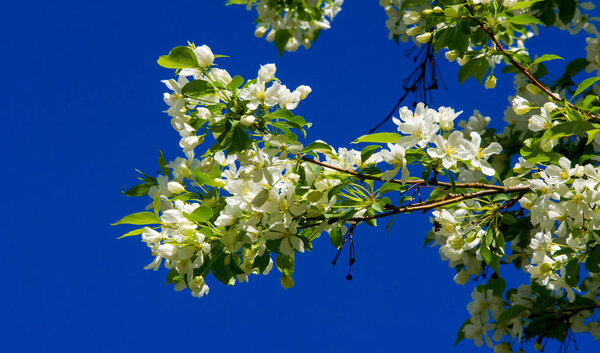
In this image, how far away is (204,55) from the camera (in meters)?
2.03

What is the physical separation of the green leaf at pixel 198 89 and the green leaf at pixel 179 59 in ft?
0.25

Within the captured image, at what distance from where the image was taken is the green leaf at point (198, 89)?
2010 mm

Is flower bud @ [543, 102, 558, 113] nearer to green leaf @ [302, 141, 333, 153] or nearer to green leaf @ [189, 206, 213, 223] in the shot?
green leaf @ [302, 141, 333, 153]

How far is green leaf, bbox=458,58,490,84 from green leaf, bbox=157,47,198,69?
52.4 inches

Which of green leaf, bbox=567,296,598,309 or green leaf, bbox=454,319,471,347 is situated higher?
green leaf, bbox=567,296,598,309

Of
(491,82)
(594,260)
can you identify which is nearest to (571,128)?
(594,260)

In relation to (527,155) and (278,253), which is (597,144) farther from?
(278,253)

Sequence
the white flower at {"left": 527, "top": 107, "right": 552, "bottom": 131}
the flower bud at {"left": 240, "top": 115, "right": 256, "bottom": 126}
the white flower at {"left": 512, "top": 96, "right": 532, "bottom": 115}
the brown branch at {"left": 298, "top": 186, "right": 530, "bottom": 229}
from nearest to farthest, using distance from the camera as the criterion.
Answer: the flower bud at {"left": 240, "top": 115, "right": 256, "bottom": 126}
the brown branch at {"left": 298, "top": 186, "right": 530, "bottom": 229}
the white flower at {"left": 527, "top": 107, "right": 552, "bottom": 131}
the white flower at {"left": 512, "top": 96, "right": 532, "bottom": 115}

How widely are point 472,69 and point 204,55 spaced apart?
53.3 inches

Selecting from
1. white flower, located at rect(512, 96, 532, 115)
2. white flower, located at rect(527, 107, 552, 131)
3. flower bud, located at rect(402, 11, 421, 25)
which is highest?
flower bud, located at rect(402, 11, 421, 25)

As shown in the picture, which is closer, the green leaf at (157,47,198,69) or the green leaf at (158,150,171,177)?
the green leaf at (157,47,198,69)

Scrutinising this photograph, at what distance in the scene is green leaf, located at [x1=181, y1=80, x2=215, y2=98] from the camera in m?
2.01

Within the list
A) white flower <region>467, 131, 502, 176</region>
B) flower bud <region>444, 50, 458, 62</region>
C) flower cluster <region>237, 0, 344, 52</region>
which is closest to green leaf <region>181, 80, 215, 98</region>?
white flower <region>467, 131, 502, 176</region>

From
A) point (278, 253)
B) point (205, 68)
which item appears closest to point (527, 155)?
point (278, 253)
